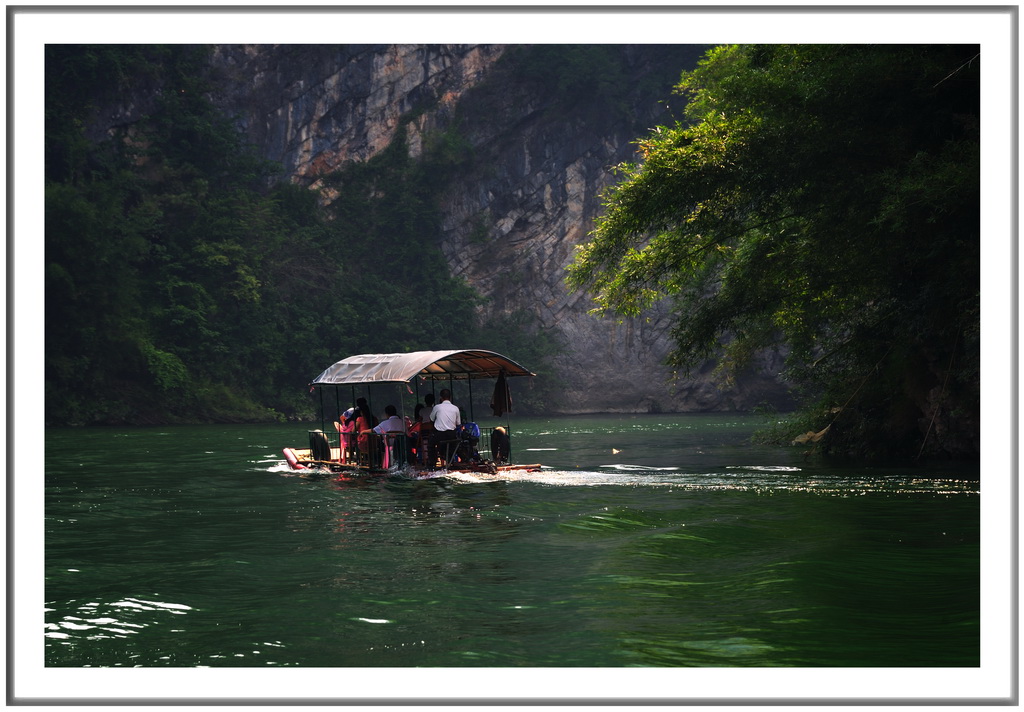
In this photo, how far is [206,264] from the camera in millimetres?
48406

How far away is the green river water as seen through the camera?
20.1 feet

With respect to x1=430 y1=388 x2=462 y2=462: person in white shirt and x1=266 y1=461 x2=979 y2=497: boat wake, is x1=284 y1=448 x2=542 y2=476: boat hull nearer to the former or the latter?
x1=266 y1=461 x2=979 y2=497: boat wake

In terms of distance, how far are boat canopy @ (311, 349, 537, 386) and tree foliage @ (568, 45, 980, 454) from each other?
2767 millimetres

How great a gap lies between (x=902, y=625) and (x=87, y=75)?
48.0m

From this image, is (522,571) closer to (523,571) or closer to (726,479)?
(523,571)

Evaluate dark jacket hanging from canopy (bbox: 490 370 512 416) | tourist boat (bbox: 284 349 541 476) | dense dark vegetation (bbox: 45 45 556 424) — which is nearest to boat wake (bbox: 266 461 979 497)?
tourist boat (bbox: 284 349 541 476)

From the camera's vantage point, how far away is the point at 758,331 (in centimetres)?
2436

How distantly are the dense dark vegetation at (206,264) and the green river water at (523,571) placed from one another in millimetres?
27502

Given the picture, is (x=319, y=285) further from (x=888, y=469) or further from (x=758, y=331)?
(x=888, y=469)

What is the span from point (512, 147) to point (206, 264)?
19606 mm

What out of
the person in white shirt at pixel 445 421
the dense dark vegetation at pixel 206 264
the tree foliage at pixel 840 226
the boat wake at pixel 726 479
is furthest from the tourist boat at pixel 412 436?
the dense dark vegetation at pixel 206 264

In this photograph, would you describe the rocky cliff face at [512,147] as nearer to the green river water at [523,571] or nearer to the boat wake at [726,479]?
the boat wake at [726,479]

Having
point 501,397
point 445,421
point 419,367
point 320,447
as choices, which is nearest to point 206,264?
point 320,447
